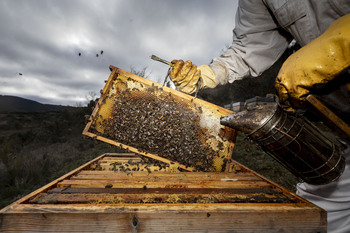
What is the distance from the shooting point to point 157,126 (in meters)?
2.62

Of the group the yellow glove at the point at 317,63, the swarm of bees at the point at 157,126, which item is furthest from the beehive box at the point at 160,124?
the yellow glove at the point at 317,63

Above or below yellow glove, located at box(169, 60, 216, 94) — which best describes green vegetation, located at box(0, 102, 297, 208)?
below

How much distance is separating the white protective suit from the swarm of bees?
93 centimetres

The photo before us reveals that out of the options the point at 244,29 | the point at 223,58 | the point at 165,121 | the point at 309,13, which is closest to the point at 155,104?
the point at 165,121

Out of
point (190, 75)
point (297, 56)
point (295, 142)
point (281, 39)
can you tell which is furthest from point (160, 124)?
point (281, 39)

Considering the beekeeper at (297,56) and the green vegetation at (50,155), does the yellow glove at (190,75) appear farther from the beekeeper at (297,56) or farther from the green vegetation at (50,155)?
the green vegetation at (50,155)

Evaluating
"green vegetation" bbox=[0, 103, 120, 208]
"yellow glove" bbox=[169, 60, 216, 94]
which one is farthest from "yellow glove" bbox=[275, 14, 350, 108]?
"green vegetation" bbox=[0, 103, 120, 208]

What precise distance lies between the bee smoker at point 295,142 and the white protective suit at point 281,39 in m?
0.76

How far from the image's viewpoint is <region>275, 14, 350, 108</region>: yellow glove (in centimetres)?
144

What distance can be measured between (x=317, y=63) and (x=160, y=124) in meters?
1.96

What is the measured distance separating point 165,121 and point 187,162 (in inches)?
29.3

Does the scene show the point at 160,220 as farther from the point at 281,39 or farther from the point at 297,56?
the point at 281,39

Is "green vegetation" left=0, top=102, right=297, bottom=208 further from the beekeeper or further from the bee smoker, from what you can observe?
the beekeeper

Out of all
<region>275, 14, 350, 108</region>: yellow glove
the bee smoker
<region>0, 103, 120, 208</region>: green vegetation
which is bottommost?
<region>0, 103, 120, 208</region>: green vegetation
